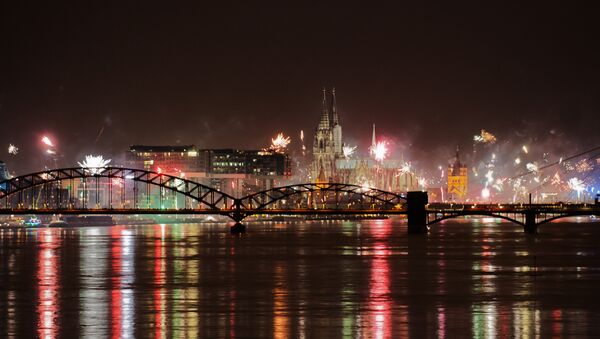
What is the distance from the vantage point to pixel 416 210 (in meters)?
160

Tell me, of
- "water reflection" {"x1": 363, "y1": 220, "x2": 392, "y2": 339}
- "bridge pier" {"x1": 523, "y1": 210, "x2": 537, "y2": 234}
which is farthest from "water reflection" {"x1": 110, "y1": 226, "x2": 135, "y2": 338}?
"bridge pier" {"x1": 523, "y1": 210, "x2": 537, "y2": 234}

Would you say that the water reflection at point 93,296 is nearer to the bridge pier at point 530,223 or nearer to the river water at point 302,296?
the river water at point 302,296

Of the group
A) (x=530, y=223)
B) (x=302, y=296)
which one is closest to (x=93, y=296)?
(x=302, y=296)

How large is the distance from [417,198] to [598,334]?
11552 centimetres

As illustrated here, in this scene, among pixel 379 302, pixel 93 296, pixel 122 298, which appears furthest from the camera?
pixel 93 296

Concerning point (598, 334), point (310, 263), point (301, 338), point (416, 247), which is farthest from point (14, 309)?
point (416, 247)

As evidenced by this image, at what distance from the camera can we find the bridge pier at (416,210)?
517 feet

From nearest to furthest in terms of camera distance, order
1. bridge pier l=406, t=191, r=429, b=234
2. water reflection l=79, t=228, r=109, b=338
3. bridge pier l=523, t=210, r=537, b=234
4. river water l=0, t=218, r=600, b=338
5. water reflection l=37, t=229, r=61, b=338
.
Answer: river water l=0, t=218, r=600, b=338 < water reflection l=37, t=229, r=61, b=338 < water reflection l=79, t=228, r=109, b=338 < bridge pier l=406, t=191, r=429, b=234 < bridge pier l=523, t=210, r=537, b=234

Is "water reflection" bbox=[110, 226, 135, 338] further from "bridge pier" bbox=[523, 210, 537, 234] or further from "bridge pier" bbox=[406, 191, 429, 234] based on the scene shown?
"bridge pier" bbox=[523, 210, 537, 234]

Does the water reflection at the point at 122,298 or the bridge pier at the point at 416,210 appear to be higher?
the bridge pier at the point at 416,210

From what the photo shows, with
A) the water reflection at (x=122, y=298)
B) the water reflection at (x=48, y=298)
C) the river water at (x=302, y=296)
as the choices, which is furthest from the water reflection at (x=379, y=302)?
the water reflection at (x=48, y=298)

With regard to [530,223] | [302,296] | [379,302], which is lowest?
[379,302]

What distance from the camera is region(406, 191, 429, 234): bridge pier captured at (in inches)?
6206

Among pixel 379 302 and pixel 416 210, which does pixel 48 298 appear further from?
pixel 416 210
